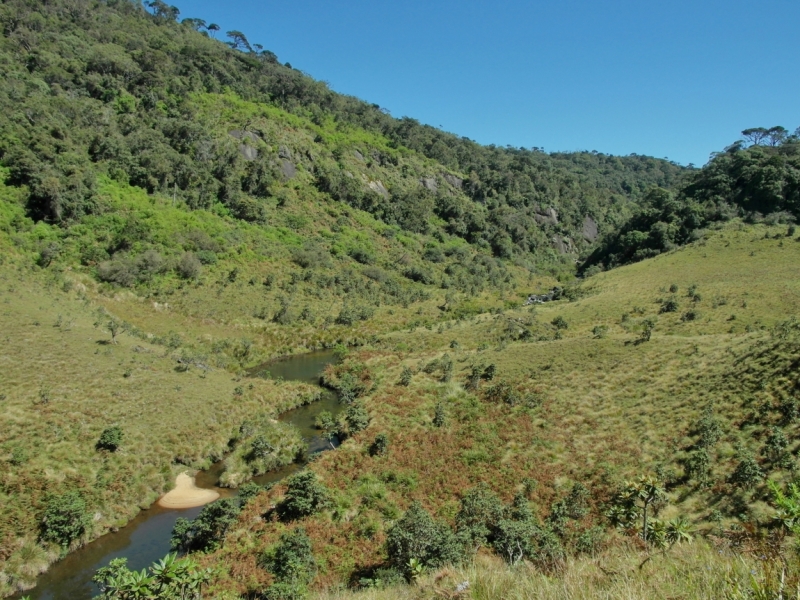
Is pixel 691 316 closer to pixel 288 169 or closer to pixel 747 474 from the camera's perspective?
pixel 747 474

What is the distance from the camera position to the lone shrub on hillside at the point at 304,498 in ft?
82.4

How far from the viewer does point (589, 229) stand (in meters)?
164

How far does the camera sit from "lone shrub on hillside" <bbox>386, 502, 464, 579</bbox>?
62.3 feet

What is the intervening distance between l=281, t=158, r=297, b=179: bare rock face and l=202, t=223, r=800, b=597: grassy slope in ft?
223

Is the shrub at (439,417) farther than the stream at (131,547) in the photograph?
Yes

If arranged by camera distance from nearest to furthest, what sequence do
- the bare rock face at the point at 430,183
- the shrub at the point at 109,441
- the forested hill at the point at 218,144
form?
the shrub at the point at 109,441, the forested hill at the point at 218,144, the bare rock face at the point at 430,183

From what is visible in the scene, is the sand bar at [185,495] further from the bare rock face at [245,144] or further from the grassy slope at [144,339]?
the bare rock face at [245,144]

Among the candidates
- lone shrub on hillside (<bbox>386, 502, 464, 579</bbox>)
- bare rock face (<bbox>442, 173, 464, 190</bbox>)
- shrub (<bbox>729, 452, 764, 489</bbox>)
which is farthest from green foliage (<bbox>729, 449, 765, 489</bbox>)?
bare rock face (<bbox>442, 173, 464, 190</bbox>)

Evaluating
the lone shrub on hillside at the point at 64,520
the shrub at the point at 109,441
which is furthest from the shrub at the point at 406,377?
the lone shrub on hillside at the point at 64,520

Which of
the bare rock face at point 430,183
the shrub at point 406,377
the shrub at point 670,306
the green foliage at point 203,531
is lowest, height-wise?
the green foliage at point 203,531

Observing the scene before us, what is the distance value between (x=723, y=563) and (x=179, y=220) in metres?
80.3

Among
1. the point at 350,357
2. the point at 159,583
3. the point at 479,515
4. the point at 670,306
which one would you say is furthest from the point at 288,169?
the point at 159,583

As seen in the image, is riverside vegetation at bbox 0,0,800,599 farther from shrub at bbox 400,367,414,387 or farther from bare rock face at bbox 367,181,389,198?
bare rock face at bbox 367,181,389,198

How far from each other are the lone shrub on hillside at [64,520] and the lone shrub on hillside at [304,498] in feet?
33.0
